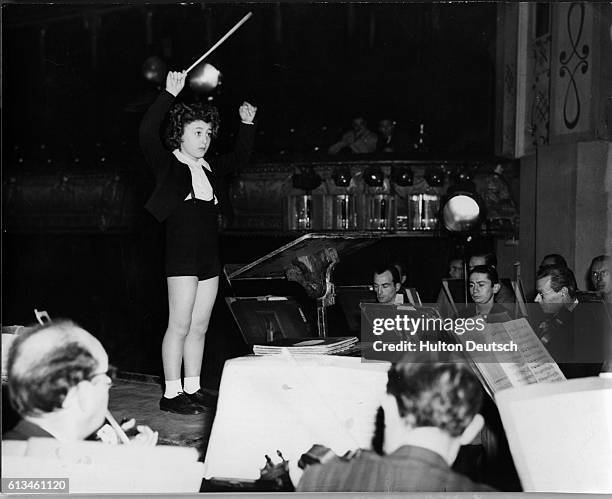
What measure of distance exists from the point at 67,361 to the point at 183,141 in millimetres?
1378

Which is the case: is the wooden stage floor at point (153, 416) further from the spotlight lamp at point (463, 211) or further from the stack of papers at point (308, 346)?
the spotlight lamp at point (463, 211)

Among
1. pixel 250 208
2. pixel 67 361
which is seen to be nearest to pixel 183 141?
pixel 250 208

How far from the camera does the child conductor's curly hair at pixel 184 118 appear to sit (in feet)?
17.7

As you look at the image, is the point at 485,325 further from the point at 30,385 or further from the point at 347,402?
the point at 30,385

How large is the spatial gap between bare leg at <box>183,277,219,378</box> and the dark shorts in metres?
0.06

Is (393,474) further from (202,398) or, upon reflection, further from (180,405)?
(180,405)

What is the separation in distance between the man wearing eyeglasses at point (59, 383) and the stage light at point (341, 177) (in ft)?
5.63

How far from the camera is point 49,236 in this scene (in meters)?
5.45

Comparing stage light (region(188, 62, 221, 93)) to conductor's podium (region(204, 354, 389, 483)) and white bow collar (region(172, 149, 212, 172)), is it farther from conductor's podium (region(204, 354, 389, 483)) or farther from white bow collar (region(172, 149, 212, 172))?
conductor's podium (region(204, 354, 389, 483))

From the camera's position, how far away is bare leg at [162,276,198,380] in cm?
542

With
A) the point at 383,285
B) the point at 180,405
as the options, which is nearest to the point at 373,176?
the point at 383,285

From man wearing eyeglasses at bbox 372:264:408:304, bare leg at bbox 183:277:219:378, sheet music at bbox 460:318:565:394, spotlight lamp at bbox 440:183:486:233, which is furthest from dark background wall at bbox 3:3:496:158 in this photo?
sheet music at bbox 460:318:565:394

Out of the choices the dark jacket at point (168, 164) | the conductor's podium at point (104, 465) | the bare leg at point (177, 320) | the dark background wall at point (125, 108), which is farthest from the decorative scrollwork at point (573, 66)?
the conductor's podium at point (104, 465)

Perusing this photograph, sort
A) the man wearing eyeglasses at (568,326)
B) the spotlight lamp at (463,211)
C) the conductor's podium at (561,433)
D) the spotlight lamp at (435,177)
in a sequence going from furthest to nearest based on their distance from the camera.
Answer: the spotlight lamp at (435,177) → the spotlight lamp at (463,211) → the man wearing eyeglasses at (568,326) → the conductor's podium at (561,433)
